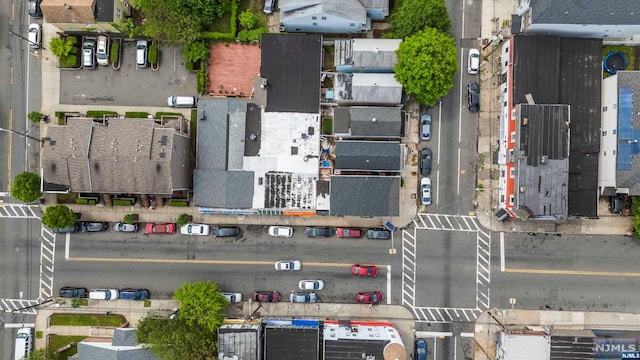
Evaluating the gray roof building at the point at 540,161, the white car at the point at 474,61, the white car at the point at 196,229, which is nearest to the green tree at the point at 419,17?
the white car at the point at 474,61

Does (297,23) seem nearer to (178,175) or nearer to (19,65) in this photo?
(178,175)

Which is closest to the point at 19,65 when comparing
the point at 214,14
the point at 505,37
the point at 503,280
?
the point at 214,14

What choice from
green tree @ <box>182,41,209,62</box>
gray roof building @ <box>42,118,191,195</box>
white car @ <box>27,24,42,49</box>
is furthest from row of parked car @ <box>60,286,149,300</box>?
white car @ <box>27,24,42,49</box>

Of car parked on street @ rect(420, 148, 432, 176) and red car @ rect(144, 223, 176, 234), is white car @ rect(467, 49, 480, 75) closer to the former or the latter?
car parked on street @ rect(420, 148, 432, 176)

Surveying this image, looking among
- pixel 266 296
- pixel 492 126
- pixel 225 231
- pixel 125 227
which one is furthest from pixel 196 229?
pixel 492 126

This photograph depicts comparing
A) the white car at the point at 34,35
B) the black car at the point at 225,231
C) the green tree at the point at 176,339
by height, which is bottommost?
the green tree at the point at 176,339

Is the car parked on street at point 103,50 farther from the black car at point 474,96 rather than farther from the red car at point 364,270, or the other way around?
the black car at point 474,96
